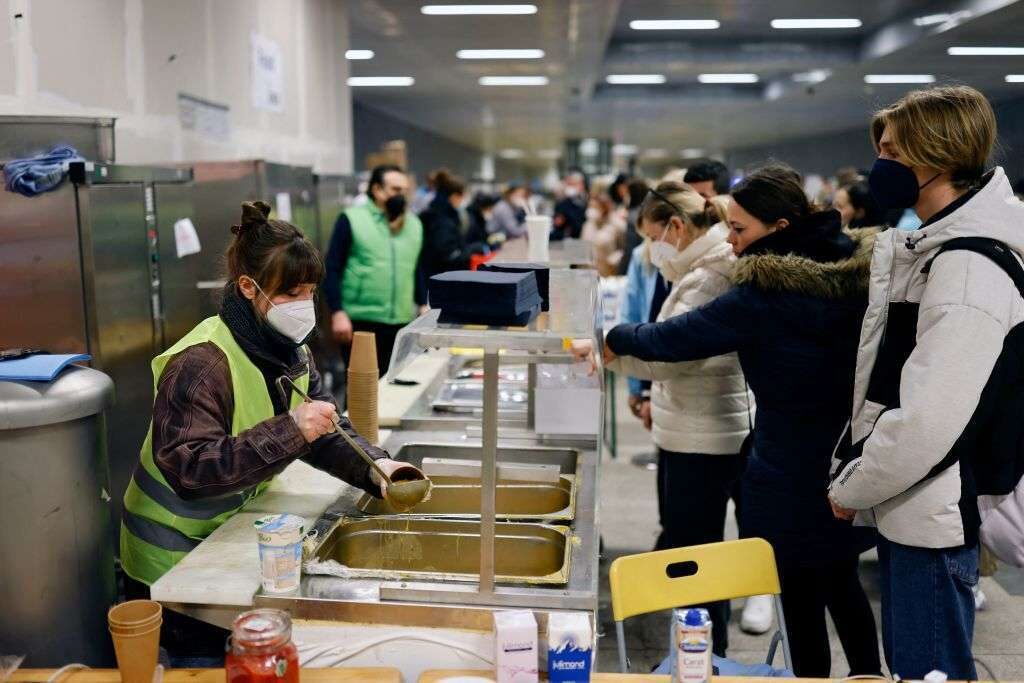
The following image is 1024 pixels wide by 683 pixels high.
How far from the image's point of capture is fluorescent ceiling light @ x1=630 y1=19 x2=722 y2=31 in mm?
9812

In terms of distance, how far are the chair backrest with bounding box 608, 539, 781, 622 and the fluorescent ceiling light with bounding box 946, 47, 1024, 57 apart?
4.19m

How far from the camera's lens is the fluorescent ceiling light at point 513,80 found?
1233cm

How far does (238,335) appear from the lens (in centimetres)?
197

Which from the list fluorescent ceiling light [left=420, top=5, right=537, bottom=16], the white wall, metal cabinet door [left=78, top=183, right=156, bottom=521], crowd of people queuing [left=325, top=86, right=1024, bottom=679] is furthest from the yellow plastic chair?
fluorescent ceiling light [left=420, top=5, right=537, bottom=16]

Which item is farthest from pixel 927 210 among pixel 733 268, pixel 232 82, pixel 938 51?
pixel 938 51

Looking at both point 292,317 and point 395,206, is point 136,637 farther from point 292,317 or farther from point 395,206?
point 395,206

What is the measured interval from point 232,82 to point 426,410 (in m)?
2.84

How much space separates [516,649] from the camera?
1503 mm

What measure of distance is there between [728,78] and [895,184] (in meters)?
12.3

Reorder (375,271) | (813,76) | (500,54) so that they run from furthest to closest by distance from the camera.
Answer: (813,76) → (500,54) → (375,271)

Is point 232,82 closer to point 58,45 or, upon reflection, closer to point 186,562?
point 58,45

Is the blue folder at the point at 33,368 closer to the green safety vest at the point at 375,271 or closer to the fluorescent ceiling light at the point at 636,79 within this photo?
the green safety vest at the point at 375,271

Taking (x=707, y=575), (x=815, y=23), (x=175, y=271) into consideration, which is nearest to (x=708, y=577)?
(x=707, y=575)

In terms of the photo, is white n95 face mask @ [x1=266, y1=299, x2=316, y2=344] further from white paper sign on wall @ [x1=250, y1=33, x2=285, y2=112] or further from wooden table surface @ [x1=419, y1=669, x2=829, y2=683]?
white paper sign on wall @ [x1=250, y1=33, x2=285, y2=112]
